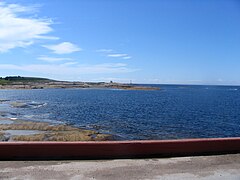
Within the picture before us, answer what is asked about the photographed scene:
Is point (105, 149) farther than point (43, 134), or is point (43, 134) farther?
point (43, 134)

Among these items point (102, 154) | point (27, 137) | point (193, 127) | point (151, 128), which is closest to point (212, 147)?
point (102, 154)

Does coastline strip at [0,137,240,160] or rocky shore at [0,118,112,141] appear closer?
coastline strip at [0,137,240,160]

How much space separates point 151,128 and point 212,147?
20.7 metres

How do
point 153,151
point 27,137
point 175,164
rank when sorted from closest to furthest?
point 175,164 → point 153,151 → point 27,137

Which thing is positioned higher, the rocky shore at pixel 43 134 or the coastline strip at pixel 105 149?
the coastline strip at pixel 105 149

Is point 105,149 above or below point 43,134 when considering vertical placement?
above

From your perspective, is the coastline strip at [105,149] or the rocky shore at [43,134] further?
the rocky shore at [43,134]

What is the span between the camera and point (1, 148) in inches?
301

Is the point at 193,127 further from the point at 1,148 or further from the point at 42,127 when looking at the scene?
the point at 1,148

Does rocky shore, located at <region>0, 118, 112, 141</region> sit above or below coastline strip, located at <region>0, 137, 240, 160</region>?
below

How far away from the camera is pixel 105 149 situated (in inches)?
313

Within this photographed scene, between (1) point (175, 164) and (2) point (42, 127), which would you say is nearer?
(1) point (175, 164)

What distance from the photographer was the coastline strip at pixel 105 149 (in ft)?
25.5

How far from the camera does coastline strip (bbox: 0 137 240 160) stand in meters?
7.77
